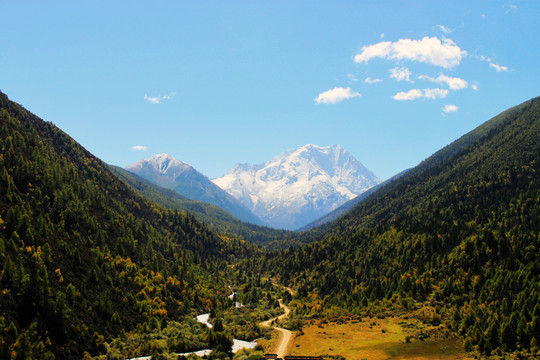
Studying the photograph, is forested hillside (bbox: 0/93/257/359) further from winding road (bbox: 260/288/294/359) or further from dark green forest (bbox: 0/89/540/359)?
winding road (bbox: 260/288/294/359)

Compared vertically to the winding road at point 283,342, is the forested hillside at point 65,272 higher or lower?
higher

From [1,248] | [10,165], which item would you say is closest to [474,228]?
[1,248]

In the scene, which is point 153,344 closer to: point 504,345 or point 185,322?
point 185,322

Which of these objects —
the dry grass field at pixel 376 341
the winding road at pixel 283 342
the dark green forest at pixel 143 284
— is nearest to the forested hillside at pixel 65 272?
the dark green forest at pixel 143 284

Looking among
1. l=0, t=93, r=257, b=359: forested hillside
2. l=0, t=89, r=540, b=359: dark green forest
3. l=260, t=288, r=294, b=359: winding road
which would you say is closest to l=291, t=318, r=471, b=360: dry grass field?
l=260, t=288, r=294, b=359: winding road

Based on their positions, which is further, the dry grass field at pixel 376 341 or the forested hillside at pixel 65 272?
the forested hillside at pixel 65 272

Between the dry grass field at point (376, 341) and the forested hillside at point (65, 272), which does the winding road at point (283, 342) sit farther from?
the forested hillside at point (65, 272)

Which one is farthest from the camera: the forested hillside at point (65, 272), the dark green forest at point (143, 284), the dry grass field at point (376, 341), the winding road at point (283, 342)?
the winding road at point (283, 342)
